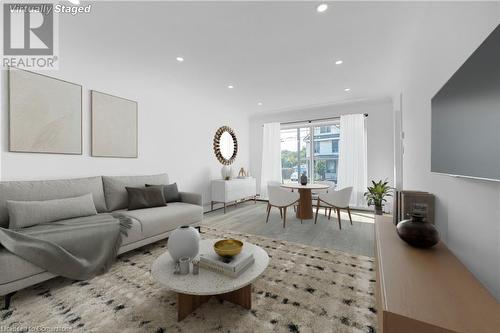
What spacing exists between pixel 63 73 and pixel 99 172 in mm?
1321

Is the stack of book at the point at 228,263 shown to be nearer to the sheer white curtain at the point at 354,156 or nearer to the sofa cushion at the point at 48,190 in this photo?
the sofa cushion at the point at 48,190

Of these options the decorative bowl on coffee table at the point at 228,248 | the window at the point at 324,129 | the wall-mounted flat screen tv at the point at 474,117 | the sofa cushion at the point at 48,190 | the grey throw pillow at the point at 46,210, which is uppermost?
the window at the point at 324,129

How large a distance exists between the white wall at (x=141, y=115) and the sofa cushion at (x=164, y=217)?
0.98 meters

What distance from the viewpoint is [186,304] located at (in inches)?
56.7

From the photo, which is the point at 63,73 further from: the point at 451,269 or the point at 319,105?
the point at 319,105

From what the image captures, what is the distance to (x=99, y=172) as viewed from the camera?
298cm

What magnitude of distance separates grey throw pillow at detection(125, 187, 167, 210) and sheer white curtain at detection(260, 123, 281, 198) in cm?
336

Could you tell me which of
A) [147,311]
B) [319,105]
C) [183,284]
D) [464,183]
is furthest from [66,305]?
[319,105]

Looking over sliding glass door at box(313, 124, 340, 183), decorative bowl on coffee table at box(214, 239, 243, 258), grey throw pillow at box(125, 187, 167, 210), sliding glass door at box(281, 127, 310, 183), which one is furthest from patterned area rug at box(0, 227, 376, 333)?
sliding glass door at box(281, 127, 310, 183)

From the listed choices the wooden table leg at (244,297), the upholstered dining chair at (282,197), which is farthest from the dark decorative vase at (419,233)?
the upholstered dining chair at (282,197)

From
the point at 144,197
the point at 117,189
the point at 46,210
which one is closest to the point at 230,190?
the point at 144,197

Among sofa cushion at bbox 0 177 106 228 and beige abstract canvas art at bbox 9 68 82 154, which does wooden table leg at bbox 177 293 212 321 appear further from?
beige abstract canvas art at bbox 9 68 82 154

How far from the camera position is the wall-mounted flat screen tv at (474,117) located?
78 centimetres

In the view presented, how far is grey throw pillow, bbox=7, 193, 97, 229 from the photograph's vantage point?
6.29 feet
